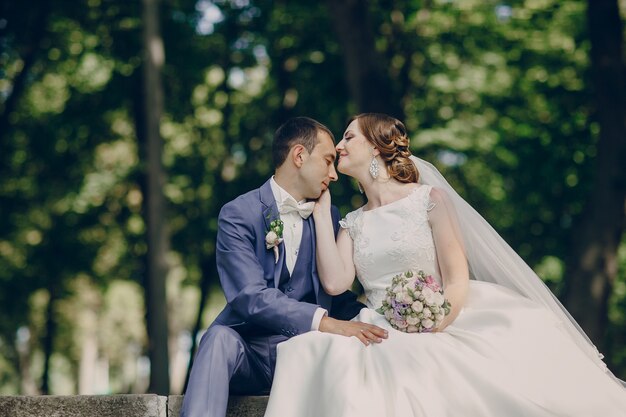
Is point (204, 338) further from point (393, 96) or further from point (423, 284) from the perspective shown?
point (393, 96)

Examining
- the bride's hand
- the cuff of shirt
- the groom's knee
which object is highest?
the bride's hand

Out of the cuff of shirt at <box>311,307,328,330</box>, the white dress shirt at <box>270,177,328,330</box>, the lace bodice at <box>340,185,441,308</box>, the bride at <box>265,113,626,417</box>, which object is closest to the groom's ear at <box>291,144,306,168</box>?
the white dress shirt at <box>270,177,328,330</box>

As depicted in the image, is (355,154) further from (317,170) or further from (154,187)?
(154,187)

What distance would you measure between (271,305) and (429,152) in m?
11.2

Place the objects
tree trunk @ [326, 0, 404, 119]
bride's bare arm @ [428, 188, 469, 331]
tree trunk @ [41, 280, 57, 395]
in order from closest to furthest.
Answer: bride's bare arm @ [428, 188, 469, 331], tree trunk @ [326, 0, 404, 119], tree trunk @ [41, 280, 57, 395]

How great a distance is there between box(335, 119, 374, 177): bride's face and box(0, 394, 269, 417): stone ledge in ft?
5.32

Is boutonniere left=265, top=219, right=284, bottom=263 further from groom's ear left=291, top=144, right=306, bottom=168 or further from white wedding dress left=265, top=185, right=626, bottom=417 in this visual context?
white wedding dress left=265, top=185, right=626, bottom=417

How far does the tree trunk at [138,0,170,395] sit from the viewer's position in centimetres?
1391

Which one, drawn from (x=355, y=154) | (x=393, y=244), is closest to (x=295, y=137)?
(x=355, y=154)

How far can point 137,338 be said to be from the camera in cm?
3753

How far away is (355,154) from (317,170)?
31cm

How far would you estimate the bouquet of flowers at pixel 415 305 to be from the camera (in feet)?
17.4

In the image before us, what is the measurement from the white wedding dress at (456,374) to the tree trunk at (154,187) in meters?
8.80

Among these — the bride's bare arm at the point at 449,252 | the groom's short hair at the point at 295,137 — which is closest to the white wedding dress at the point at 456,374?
the bride's bare arm at the point at 449,252
